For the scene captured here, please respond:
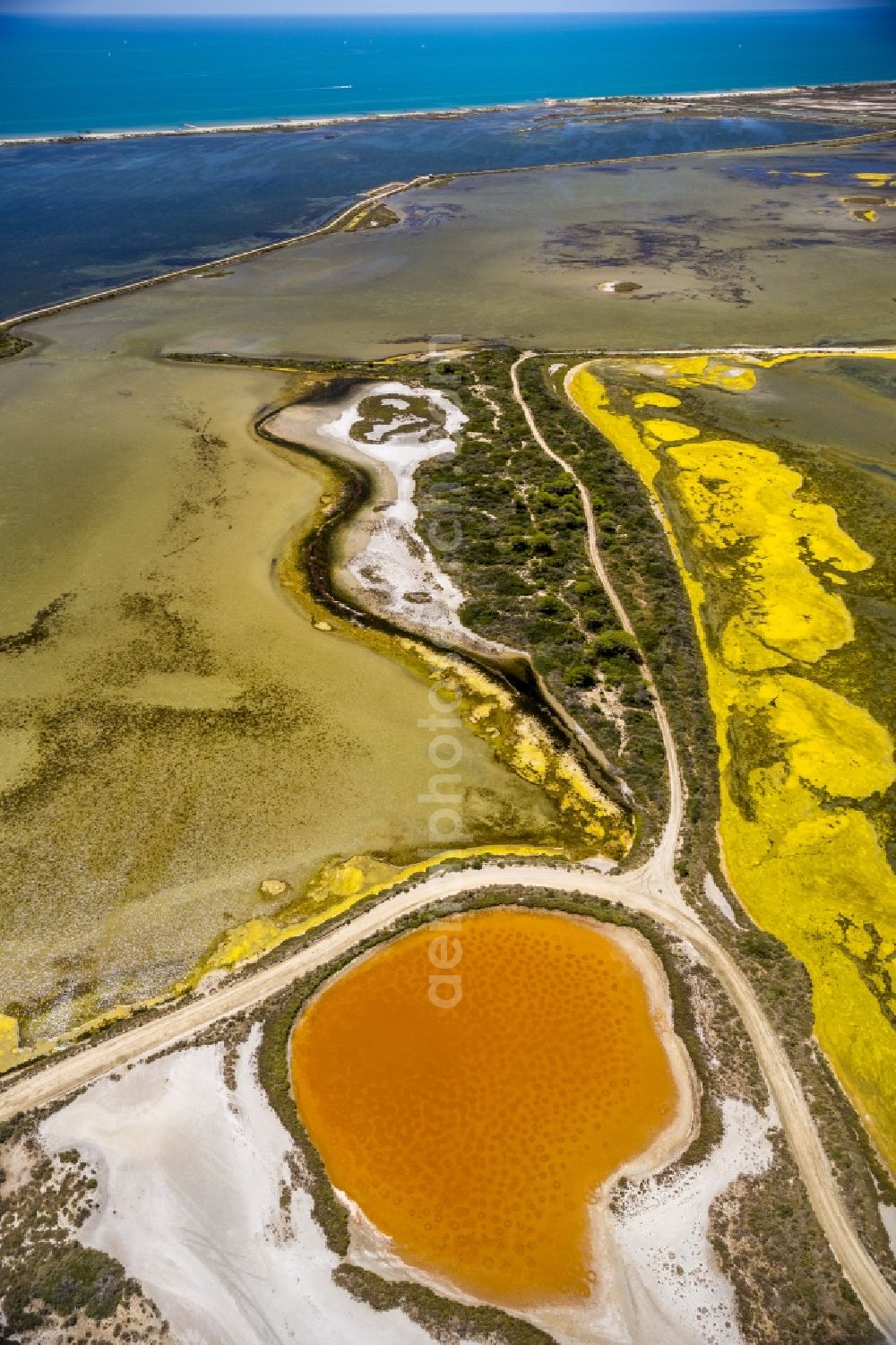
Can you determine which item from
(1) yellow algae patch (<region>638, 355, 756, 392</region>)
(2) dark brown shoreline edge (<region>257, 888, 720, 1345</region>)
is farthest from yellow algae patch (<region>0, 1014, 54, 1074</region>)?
(1) yellow algae patch (<region>638, 355, 756, 392</region>)

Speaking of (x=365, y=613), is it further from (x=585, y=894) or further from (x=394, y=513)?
(x=585, y=894)

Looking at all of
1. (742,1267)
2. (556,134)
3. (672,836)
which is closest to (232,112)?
(556,134)

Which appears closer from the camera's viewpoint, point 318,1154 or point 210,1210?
point 210,1210

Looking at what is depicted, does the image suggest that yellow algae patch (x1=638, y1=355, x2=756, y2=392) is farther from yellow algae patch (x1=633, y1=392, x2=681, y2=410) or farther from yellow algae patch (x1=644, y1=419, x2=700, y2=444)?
yellow algae patch (x1=644, y1=419, x2=700, y2=444)

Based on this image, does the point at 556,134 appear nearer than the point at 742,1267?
No

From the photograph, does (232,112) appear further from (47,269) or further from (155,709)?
(155,709)

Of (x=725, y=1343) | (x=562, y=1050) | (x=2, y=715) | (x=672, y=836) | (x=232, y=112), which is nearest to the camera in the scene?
(x=725, y=1343)

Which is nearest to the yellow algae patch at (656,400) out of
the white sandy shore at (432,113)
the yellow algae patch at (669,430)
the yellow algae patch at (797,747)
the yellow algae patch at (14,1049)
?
the yellow algae patch at (669,430)

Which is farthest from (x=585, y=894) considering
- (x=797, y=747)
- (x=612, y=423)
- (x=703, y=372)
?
(x=703, y=372)
